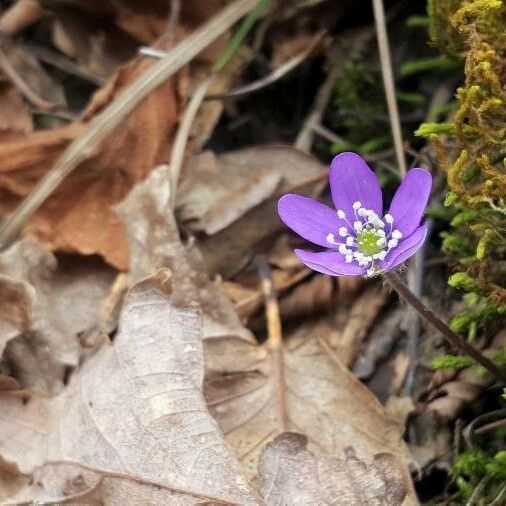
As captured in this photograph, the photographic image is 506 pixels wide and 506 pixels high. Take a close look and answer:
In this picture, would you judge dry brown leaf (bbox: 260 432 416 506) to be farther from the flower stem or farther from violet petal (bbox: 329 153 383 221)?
violet petal (bbox: 329 153 383 221)

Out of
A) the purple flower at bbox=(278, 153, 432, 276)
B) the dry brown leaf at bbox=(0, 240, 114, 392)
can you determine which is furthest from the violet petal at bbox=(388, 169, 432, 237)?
the dry brown leaf at bbox=(0, 240, 114, 392)

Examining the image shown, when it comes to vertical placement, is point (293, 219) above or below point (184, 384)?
above

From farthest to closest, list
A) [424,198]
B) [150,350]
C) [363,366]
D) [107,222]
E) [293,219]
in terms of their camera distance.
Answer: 1. [107,222]
2. [363,366]
3. [150,350]
4. [293,219]
5. [424,198]

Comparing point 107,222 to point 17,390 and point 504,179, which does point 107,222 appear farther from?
point 504,179

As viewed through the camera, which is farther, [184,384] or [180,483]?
[184,384]

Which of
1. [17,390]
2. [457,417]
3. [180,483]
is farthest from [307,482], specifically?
[17,390]

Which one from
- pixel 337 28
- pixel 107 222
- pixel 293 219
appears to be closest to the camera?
pixel 293 219
